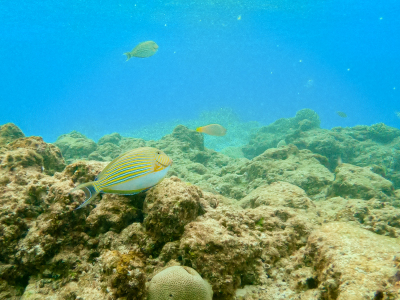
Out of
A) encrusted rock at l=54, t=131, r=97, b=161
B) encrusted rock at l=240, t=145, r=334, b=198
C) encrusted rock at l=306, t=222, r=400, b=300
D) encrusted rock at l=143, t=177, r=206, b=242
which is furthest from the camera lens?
encrusted rock at l=54, t=131, r=97, b=161

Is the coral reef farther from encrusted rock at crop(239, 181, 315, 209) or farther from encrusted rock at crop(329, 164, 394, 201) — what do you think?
encrusted rock at crop(239, 181, 315, 209)

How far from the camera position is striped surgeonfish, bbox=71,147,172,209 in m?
1.48

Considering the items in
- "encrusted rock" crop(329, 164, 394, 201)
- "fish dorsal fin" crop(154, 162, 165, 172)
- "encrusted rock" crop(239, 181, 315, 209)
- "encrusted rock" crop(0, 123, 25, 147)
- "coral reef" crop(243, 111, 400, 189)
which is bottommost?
"fish dorsal fin" crop(154, 162, 165, 172)

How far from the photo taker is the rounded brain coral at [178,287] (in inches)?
57.0

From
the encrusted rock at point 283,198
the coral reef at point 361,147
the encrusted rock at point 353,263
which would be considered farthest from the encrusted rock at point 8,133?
the coral reef at point 361,147

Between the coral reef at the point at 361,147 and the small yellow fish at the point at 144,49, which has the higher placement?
the small yellow fish at the point at 144,49

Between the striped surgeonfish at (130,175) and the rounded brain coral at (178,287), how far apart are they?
0.74m

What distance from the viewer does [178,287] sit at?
144 cm

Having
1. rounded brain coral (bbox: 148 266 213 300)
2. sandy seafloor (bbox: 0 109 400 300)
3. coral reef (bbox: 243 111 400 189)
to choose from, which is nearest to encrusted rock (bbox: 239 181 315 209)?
sandy seafloor (bbox: 0 109 400 300)

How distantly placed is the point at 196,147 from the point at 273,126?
13023mm

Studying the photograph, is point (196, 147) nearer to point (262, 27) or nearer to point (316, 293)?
point (316, 293)

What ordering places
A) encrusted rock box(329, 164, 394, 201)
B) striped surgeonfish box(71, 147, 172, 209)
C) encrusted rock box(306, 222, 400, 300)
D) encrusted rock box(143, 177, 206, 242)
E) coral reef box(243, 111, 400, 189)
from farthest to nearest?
coral reef box(243, 111, 400, 189) < encrusted rock box(329, 164, 394, 201) < encrusted rock box(143, 177, 206, 242) < striped surgeonfish box(71, 147, 172, 209) < encrusted rock box(306, 222, 400, 300)

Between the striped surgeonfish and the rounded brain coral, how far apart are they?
0.74 meters

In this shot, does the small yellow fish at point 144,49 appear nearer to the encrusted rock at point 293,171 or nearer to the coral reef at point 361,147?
the encrusted rock at point 293,171
